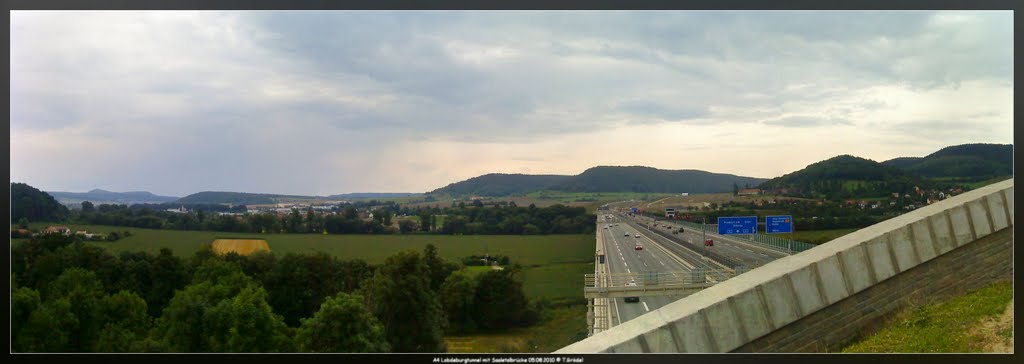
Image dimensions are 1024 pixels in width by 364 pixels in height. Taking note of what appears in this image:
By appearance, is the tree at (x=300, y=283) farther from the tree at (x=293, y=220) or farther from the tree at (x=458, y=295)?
the tree at (x=458, y=295)

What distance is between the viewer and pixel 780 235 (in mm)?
7621

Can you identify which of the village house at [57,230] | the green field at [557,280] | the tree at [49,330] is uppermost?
the village house at [57,230]

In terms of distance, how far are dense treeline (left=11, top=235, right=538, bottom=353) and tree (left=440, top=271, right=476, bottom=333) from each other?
Result: 15 mm

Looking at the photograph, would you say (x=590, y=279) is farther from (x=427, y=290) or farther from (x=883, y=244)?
(x=883, y=244)

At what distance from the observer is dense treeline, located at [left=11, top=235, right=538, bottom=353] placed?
7.43 metres

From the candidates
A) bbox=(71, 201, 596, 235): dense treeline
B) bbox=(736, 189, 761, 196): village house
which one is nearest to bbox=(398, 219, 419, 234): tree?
bbox=(71, 201, 596, 235): dense treeline

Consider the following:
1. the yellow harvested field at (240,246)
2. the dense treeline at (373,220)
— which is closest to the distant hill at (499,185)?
the dense treeline at (373,220)

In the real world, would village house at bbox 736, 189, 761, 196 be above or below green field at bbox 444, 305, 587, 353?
above

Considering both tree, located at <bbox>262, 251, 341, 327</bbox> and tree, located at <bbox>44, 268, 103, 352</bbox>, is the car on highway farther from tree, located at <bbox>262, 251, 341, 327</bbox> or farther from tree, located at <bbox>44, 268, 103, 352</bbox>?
tree, located at <bbox>44, 268, 103, 352</bbox>

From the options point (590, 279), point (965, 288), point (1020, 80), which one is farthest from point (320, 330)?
point (1020, 80)

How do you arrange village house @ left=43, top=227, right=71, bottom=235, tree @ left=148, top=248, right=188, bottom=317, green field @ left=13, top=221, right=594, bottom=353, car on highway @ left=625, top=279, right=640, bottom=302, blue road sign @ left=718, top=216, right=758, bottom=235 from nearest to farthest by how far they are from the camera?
village house @ left=43, top=227, right=71, bottom=235 < blue road sign @ left=718, top=216, right=758, bottom=235 < car on highway @ left=625, top=279, right=640, bottom=302 < green field @ left=13, top=221, right=594, bottom=353 < tree @ left=148, top=248, right=188, bottom=317

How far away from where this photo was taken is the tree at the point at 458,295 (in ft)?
25.1

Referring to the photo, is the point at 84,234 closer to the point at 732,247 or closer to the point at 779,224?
the point at 732,247

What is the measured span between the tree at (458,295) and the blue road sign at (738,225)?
3337 millimetres
